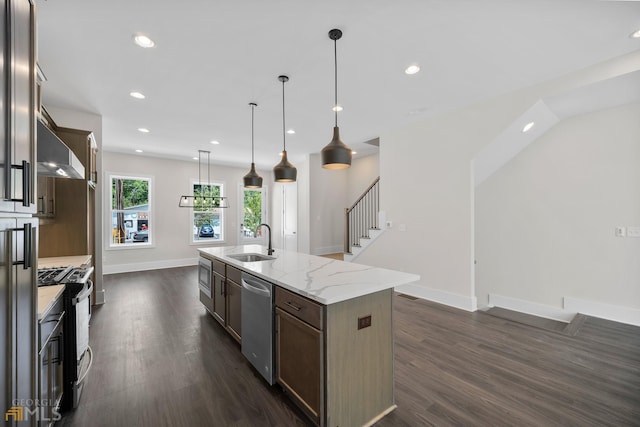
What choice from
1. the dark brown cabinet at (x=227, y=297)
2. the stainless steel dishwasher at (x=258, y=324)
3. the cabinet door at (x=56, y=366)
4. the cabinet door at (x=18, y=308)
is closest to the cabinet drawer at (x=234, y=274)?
the dark brown cabinet at (x=227, y=297)

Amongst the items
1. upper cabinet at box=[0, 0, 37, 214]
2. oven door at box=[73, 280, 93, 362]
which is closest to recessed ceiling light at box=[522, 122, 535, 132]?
upper cabinet at box=[0, 0, 37, 214]

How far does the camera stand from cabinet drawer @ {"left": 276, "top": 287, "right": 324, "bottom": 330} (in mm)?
1596

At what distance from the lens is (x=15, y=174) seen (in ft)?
3.42

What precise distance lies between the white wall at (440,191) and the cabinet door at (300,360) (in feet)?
9.89

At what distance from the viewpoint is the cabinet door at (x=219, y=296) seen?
3027 millimetres

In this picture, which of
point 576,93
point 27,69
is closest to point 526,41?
point 576,93

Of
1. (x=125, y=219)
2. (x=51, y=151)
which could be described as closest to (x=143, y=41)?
(x=51, y=151)

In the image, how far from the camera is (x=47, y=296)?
1640mm

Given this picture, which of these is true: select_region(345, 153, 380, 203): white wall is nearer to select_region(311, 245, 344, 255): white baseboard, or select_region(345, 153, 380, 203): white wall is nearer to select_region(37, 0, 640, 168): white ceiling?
select_region(311, 245, 344, 255): white baseboard

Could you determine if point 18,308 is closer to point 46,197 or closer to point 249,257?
point 249,257

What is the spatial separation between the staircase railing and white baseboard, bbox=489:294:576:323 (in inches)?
101

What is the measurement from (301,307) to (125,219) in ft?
22.3

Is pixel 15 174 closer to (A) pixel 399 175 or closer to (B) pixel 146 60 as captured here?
(B) pixel 146 60

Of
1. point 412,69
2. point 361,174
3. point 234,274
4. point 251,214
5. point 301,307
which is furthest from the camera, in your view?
point 251,214
